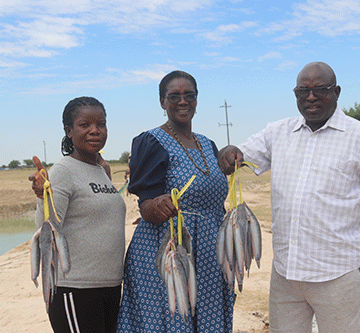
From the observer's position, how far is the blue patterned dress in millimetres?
2617

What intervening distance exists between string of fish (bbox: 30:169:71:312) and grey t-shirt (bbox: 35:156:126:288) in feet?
1.28

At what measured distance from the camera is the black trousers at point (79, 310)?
250 centimetres

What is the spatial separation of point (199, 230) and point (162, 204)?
536mm

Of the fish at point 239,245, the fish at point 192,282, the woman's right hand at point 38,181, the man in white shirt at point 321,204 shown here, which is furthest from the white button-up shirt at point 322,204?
the woman's right hand at point 38,181

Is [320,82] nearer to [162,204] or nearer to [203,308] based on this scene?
[162,204]

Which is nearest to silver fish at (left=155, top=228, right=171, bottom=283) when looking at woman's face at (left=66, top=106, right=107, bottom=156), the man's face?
woman's face at (left=66, top=106, right=107, bottom=156)

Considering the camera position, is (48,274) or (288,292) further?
(288,292)

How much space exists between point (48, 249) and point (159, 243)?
84cm

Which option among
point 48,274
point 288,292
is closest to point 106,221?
point 48,274

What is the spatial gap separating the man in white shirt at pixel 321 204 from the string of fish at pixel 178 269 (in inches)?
23.6

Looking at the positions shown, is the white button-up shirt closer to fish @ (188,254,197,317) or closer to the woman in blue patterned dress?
the woman in blue patterned dress

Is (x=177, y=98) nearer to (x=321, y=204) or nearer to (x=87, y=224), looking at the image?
(x=87, y=224)

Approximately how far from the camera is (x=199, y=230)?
2.69 metres

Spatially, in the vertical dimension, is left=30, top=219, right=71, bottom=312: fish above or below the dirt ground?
above
